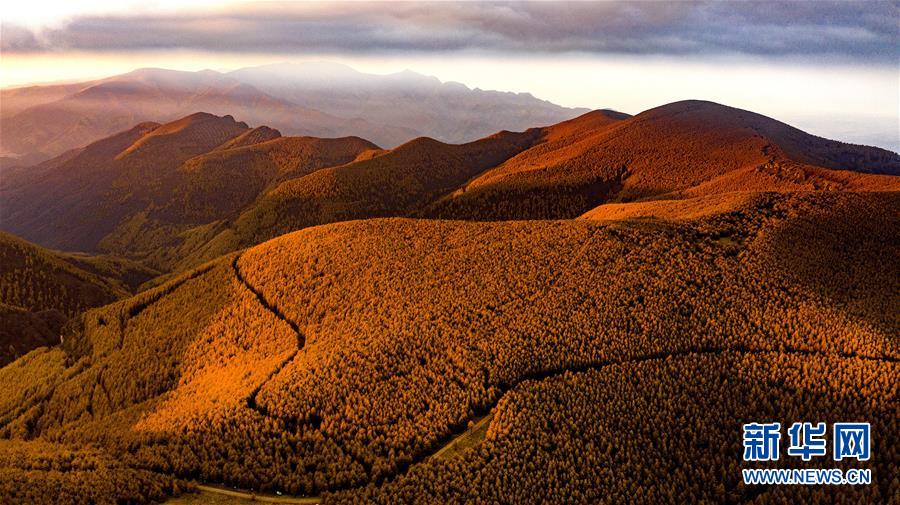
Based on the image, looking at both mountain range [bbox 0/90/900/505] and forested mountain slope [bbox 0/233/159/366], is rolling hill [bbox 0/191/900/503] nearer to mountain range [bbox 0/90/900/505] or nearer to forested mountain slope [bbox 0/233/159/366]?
mountain range [bbox 0/90/900/505]

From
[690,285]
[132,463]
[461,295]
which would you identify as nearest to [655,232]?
[690,285]

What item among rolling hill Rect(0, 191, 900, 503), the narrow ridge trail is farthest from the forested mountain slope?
the narrow ridge trail

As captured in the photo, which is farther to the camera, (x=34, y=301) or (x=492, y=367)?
(x=34, y=301)

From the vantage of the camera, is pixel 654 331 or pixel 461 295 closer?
pixel 654 331

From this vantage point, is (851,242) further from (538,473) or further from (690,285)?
(538,473)

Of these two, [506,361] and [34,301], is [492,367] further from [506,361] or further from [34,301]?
[34,301]

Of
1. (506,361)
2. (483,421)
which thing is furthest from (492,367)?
(483,421)

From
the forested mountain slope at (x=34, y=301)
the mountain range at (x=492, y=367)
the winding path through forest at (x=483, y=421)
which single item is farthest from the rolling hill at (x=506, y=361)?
the forested mountain slope at (x=34, y=301)

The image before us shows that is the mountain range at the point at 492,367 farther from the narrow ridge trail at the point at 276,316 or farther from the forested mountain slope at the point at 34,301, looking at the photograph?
the forested mountain slope at the point at 34,301

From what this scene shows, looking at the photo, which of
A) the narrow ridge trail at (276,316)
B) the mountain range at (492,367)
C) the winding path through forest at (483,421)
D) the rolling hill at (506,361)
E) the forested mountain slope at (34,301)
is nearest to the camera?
the mountain range at (492,367)
